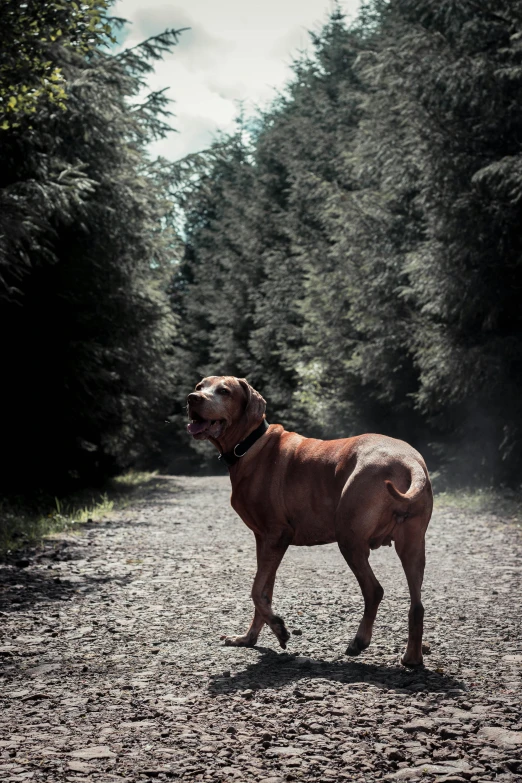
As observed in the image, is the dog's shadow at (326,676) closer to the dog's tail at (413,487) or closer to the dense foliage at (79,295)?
the dog's tail at (413,487)

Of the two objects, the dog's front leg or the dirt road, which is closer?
the dirt road

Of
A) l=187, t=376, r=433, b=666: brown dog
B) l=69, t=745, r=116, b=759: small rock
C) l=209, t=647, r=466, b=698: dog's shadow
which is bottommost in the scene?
l=209, t=647, r=466, b=698: dog's shadow

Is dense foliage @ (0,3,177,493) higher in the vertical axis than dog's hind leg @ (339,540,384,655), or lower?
higher

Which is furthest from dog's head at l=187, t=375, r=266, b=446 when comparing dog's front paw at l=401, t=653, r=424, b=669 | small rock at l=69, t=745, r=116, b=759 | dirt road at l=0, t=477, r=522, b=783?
small rock at l=69, t=745, r=116, b=759

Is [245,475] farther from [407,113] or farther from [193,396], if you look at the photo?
[407,113]

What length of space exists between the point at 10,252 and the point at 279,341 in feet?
59.4

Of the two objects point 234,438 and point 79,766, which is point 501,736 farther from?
point 234,438

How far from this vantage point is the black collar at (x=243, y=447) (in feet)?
18.1

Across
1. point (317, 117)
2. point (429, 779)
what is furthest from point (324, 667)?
point (317, 117)

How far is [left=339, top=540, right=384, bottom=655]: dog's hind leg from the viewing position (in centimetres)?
486

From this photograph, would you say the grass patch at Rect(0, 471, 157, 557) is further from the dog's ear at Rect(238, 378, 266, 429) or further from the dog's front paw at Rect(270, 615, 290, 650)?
the dog's front paw at Rect(270, 615, 290, 650)

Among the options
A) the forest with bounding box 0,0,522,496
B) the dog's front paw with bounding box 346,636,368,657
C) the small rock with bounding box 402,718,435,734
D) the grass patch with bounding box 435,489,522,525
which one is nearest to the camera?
the small rock with bounding box 402,718,435,734

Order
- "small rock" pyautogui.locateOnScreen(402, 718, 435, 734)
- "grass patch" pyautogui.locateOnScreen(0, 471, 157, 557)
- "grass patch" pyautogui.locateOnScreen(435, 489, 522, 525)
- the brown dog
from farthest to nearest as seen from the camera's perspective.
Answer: "grass patch" pyautogui.locateOnScreen(435, 489, 522, 525) → "grass patch" pyautogui.locateOnScreen(0, 471, 157, 557) → the brown dog → "small rock" pyautogui.locateOnScreen(402, 718, 435, 734)

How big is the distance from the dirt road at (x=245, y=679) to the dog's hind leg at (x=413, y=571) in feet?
0.37
